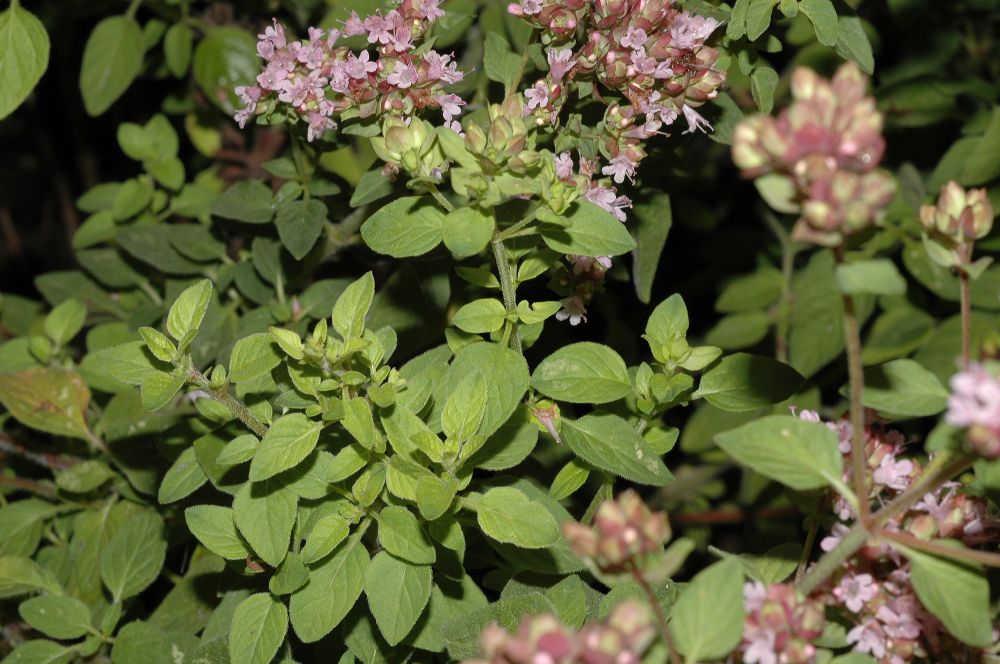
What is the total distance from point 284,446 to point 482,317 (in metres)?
0.23

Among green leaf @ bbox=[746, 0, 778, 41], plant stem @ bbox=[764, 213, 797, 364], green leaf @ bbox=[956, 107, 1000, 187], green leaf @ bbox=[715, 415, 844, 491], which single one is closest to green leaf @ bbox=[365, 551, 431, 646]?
green leaf @ bbox=[715, 415, 844, 491]

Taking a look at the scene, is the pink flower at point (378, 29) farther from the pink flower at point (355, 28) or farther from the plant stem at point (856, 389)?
the plant stem at point (856, 389)

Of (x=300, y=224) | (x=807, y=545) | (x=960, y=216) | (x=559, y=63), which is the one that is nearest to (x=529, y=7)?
(x=559, y=63)

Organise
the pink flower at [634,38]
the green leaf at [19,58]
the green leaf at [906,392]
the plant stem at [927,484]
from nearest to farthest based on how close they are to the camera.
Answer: the plant stem at [927,484] → the green leaf at [906,392] → the pink flower at [634,38] → the green leaf at [19,58]

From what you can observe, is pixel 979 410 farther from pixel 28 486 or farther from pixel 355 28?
pixel 28 486

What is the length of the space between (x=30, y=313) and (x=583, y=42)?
3.64 feet

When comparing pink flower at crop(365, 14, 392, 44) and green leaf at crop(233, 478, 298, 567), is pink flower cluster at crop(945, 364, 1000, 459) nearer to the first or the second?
green leaf at crop(233, 478, 298, 567)

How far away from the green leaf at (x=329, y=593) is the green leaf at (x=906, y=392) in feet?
1.61

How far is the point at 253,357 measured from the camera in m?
0.96

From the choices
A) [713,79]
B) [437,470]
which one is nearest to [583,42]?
[713,79]

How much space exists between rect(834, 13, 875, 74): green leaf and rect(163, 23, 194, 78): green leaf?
1064 millimetres

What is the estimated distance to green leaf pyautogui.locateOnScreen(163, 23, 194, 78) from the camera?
5.43 ft

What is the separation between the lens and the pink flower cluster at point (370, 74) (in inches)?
41.4

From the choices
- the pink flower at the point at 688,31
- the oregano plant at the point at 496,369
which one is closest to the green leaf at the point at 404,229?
the oregano plant at the point at 496,369
